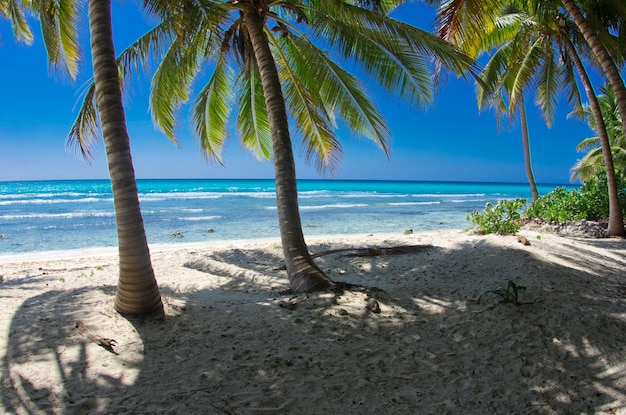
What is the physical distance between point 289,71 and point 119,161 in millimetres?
4377

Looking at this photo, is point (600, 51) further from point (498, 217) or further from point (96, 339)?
point (96, 339)

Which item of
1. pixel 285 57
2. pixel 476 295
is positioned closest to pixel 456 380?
pixel 476 295

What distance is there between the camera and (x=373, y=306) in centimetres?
441

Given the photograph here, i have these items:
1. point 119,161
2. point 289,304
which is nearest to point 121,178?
point 119,161

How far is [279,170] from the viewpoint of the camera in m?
→ 5.19

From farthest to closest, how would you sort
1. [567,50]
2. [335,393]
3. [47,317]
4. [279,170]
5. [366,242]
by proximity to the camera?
[567,50] → [366,242] → [279,170] → [47,317] → [335,393]

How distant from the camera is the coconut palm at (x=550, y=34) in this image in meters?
6.82

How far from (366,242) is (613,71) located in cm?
605

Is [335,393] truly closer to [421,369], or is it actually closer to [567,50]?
[421,369]

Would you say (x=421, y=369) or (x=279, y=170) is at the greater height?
(x=279, y=170)

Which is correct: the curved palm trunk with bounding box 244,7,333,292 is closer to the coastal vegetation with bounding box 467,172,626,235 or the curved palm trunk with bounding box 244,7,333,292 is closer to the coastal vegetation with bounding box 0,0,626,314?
the coastal vegetation with bounding box 0,0,626,314

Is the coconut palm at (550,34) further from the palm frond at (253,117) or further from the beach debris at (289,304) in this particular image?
the beach debris at (289,304)

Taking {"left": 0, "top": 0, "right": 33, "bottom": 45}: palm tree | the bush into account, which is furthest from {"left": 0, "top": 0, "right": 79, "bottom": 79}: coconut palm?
the bush

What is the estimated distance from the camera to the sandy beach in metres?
2.82
